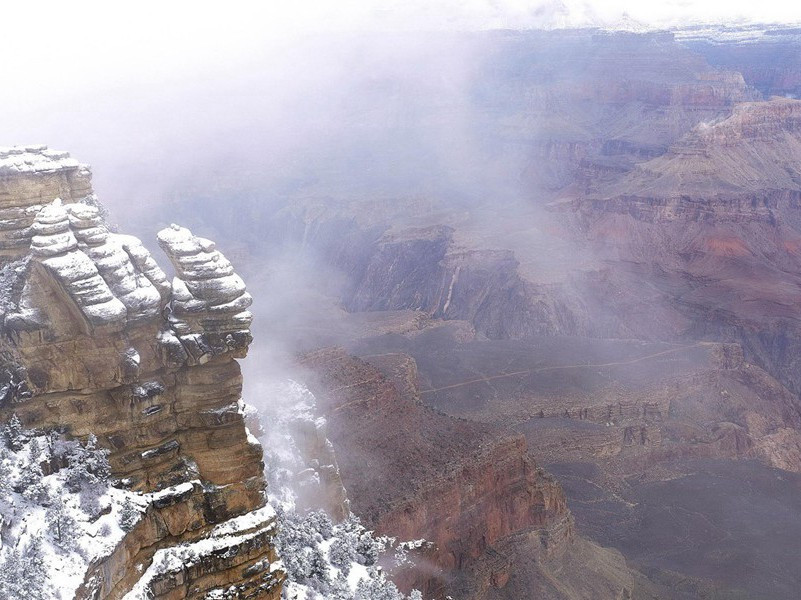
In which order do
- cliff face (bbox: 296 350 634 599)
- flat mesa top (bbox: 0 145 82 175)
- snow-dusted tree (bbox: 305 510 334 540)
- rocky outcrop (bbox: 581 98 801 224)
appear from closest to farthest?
flat mesa top (bbox: 0 145 82 175), snow-dusted tree (bbox: 305 510 334 540), cliff face (bbox: 296 350 634 599), rocky outcrop (bbox: 581 98 801 224)

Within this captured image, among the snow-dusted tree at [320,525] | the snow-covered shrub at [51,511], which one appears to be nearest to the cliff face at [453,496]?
the snow-dusted tree at [320,525]

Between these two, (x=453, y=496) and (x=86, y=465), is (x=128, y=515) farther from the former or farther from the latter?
(x=453, y=496)

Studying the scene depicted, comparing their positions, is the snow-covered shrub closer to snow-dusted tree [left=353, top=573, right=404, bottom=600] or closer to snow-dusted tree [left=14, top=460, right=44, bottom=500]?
snow-dusted tree [left=14, top=460, right=44, bottom=500]

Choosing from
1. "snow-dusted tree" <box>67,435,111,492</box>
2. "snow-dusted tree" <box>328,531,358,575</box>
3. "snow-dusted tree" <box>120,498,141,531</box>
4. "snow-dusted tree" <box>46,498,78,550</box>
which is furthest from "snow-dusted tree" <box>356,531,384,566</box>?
"snow-dusted tree" <box>46,498,78,550</box>

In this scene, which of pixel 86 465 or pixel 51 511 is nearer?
pixel 51 511

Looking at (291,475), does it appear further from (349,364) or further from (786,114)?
(786,114)

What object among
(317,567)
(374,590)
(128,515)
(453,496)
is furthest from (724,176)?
(128,515)

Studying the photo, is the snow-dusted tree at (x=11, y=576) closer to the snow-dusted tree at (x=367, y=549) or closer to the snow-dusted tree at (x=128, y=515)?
the snow-dusted tree at (x=128, y=515)
